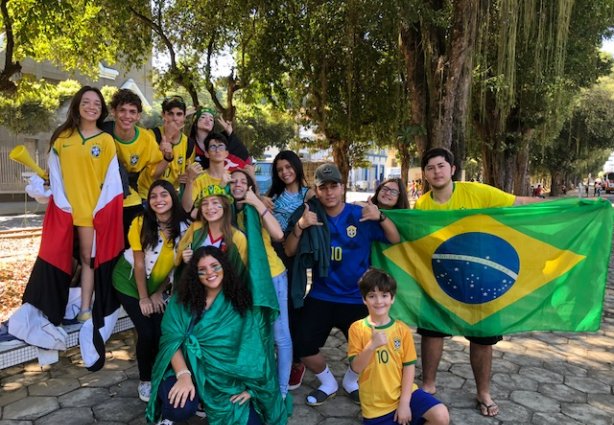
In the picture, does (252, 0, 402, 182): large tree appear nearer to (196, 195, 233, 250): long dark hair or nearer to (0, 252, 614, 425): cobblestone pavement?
(0, 252, 614, 425): cobblestone pavement

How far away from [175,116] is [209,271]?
5.47 ft

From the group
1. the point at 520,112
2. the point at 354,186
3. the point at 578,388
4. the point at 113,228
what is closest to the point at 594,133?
the point at 520,112

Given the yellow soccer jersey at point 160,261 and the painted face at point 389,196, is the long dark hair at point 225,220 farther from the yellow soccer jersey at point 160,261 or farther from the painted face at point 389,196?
the painted face at point 389,196

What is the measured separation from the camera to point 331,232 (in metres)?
3.46

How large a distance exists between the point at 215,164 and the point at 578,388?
3449mm

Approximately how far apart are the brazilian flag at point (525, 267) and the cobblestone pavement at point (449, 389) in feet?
1.96

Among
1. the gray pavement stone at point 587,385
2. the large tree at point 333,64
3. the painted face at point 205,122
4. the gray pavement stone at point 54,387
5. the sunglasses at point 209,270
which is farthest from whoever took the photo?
the large tree at point 333,64

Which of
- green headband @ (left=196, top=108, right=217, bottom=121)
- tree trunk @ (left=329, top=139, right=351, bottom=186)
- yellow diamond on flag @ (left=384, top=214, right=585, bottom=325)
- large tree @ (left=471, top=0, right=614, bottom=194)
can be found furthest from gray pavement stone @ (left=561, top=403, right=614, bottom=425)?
tree trunk @ (left=329, top=139, right=351, bottom=186)

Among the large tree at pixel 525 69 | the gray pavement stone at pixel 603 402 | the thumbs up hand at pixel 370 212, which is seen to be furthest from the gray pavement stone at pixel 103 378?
the large tree at pixel 525 69

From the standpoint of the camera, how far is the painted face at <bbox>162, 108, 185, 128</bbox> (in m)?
3.92

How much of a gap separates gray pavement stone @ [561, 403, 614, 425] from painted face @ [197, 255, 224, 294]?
105 inches

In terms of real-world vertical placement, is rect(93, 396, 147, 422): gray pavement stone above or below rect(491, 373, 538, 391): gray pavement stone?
below

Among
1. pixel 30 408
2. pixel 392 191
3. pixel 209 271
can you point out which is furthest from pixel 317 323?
pixel 30 408

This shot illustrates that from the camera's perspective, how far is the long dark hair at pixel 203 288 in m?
2.89
